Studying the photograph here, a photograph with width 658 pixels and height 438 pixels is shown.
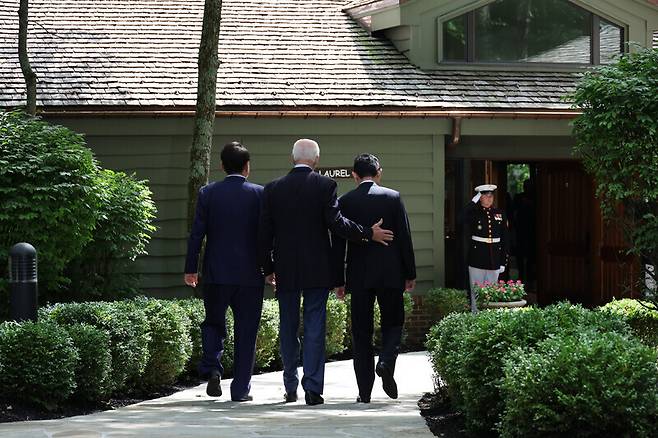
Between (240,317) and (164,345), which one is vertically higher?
(240,317)

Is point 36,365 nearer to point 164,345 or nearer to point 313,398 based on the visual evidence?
point 164,345

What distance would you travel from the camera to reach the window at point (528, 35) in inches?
662

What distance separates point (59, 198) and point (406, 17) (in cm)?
647

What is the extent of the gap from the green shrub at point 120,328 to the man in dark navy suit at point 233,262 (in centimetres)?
67

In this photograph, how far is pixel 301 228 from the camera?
31.3ft

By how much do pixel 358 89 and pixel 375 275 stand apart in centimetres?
669

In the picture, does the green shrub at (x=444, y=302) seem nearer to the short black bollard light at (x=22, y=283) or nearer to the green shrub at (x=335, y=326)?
the green shrub at (x=335, y=326)

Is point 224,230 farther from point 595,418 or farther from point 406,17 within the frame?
point 406,17

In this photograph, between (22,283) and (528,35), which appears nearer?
(22,283)

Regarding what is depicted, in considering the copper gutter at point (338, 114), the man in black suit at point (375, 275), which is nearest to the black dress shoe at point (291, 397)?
the man in black suit at point (375, 275)

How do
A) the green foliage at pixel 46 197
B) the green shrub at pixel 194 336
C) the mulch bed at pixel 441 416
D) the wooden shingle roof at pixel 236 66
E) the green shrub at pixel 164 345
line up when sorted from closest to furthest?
the mulch bed at pixel 441 416, the green shrub at pixel 164 345, the green shrub at pixel 194 336, the green foliage at pixel 46 197, the wooden shingle roof at pixel 236 66

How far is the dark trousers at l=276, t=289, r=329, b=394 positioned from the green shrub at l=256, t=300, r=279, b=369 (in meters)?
2.39

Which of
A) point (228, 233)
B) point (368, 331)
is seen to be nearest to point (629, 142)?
point (368, 331)

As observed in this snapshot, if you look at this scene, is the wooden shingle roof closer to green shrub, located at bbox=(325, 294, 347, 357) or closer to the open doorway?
the open doorway
